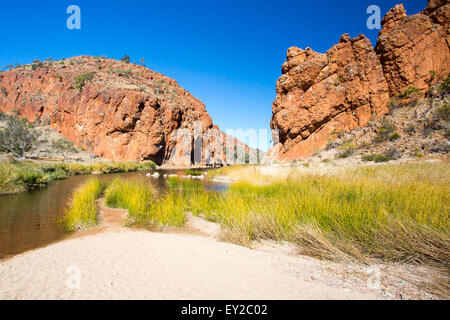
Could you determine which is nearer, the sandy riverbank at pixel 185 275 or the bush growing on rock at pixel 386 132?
the sandy riverbank at pixel 185 275

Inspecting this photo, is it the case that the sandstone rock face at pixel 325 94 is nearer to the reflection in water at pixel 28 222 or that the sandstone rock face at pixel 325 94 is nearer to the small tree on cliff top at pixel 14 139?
the reflection in water at pixel 28 222

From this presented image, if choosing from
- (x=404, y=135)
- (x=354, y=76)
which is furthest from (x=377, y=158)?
(x=354, y=76)

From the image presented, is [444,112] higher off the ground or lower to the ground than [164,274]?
higher

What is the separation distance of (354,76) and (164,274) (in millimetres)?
37306

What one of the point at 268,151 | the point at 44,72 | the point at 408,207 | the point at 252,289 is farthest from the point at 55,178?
the point at 44,72

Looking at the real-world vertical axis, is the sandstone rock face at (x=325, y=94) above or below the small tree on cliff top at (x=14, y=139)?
above

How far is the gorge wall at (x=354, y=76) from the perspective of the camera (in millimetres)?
26250

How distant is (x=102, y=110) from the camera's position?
4788 cm

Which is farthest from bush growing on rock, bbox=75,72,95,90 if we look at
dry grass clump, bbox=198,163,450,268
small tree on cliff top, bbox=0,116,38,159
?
dry grass clump, bbox=198,163,450,268

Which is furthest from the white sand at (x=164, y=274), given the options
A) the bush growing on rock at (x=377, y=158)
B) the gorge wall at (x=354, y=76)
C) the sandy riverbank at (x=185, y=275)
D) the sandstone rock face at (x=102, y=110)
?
the sandstone rock face at (x=102, y=110)

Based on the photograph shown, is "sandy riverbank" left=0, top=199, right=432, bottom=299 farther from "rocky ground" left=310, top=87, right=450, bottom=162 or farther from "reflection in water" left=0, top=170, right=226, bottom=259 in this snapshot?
"rocky ground" left=310, top=87, right=450, bottom=162

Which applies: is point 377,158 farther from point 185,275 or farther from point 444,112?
point 185,275

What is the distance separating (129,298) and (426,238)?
152 inches
